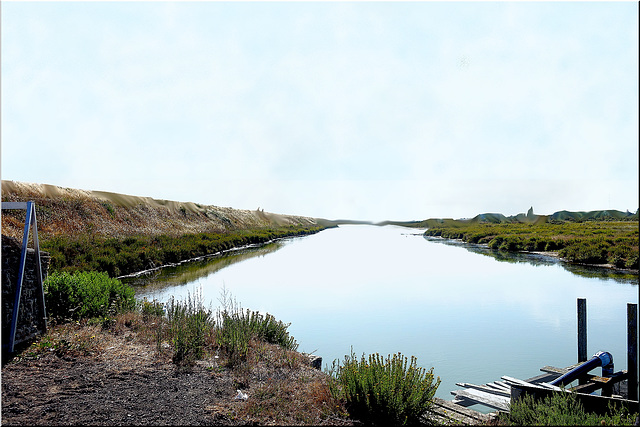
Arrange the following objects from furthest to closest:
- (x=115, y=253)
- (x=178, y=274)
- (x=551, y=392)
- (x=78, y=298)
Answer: (x=178, y=274) → (x=115, y=253) → (x=78, y=298) → (x=551, y=392)

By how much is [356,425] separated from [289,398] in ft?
3.10

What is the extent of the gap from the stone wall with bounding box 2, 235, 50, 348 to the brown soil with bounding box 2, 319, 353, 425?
11.1 inches

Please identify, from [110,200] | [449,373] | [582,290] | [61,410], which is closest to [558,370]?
[449,373]

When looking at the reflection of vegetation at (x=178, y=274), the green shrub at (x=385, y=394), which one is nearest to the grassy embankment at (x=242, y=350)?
the green shrub at (x=385, y=394)

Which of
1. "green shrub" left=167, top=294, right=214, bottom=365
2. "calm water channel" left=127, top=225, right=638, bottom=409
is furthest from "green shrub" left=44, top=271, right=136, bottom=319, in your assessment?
"calm water channel" left=127, top=225, right=638, bottom=409

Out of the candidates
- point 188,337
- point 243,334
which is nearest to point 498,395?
point 243,334

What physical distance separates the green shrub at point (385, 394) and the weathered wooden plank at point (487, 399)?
1237 millimetres

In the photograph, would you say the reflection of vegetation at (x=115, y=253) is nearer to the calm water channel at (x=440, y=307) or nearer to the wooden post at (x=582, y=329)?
the calm water channel at (x=440, y=307)

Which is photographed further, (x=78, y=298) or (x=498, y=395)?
(x=78, y=298)

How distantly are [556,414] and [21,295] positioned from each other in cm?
739

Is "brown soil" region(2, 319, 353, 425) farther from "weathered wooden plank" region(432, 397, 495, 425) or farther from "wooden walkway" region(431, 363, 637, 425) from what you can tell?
"wooden walkway" region(431, 363, 637, 425)

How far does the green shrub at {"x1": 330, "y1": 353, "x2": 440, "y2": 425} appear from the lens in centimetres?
446

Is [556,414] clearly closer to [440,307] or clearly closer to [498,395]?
[498,395]

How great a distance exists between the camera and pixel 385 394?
14.8 feet
